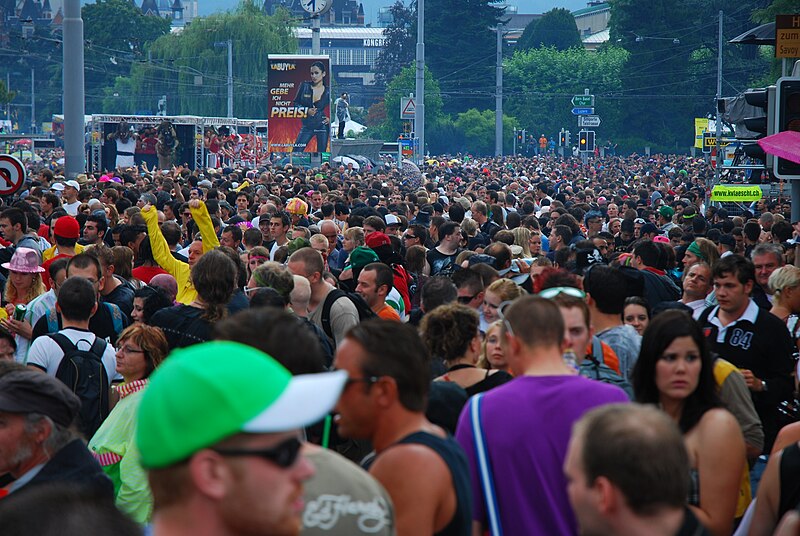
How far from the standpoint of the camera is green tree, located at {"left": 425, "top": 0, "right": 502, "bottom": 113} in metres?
103

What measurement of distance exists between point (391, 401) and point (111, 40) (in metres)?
112

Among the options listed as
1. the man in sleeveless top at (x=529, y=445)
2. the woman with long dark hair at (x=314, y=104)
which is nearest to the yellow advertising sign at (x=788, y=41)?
the man in sleeveless top at (x=529, y=445)

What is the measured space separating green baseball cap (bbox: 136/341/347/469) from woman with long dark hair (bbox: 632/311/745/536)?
2.02 meters

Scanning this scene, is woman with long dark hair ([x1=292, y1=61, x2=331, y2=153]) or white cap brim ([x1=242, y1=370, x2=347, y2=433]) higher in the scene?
woman with long dark hair ([x1=292, y1=61, x2=331, y2=153])

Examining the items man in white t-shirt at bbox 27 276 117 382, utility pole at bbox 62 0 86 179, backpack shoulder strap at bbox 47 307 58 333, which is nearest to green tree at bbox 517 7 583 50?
utility pole at bbox 62 0 86 179

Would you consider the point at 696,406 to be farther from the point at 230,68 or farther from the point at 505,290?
the point at 230,68

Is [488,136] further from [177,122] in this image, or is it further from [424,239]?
[424,239]

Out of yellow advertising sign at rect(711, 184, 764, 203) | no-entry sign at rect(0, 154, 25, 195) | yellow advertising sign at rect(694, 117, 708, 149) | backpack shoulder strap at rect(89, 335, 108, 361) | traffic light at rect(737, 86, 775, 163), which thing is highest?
yellow advertising sign at rect(694, 117, 708, 149)

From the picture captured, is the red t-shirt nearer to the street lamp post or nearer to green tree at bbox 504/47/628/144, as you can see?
the street lamp post

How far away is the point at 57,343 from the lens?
618 centimetres

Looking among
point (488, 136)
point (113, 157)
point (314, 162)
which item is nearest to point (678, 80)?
point (488, 136)

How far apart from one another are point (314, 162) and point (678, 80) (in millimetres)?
49090

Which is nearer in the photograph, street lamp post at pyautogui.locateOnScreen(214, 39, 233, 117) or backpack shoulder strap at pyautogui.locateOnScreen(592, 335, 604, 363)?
backpack shoulder strap at pyautogui.locateOnScreen(592, 335, 604, 363)

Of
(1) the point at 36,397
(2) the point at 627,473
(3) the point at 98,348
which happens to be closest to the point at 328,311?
(3) the point at 98,348
